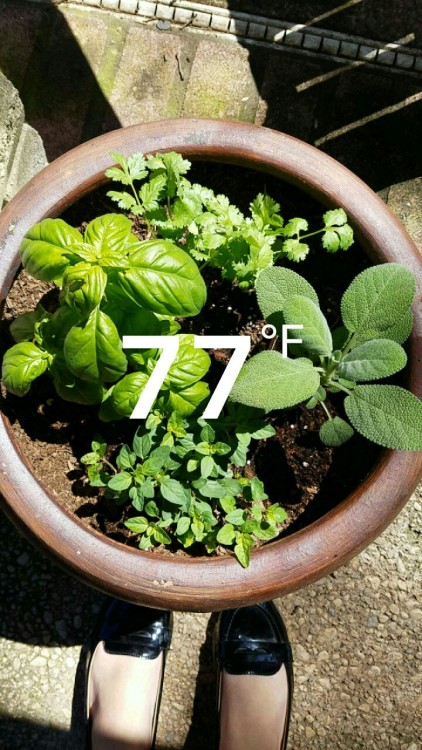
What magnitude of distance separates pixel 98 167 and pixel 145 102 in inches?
35.0

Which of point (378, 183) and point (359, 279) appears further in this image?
point (378, 183)

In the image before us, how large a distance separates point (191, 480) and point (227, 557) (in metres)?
0.18

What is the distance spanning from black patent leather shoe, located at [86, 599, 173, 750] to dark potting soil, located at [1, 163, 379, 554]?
1.94 feet

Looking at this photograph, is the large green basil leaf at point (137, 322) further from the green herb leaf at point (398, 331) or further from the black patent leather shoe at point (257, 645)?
the black patent leather shoe at point (257, 645)

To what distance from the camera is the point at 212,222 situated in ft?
4.28

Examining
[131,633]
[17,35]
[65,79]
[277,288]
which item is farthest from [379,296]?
[17,35]

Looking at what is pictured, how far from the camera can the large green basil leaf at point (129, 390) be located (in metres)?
1.23

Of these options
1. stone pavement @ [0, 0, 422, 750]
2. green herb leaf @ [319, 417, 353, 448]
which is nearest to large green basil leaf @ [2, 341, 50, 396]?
green herb leaf @ [319, 417, 353, 448]

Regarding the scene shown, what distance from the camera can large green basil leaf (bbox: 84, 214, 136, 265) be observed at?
3.69ft

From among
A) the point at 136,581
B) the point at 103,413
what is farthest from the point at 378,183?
the point at 136,581

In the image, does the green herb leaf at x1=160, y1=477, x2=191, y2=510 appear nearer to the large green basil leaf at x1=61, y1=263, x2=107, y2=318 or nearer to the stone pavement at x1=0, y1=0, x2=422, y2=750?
the large green basil leaf at x1=61, y1=263, x2=107, y2=318

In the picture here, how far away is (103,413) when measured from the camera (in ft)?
4.39

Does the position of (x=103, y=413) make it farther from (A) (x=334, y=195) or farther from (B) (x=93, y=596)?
(B) (x=93, y=596)

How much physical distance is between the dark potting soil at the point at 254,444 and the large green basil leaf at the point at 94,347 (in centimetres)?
42
